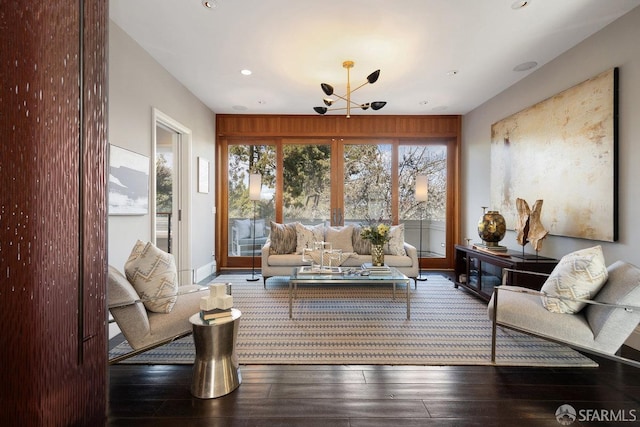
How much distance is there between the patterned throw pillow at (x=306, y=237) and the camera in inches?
171

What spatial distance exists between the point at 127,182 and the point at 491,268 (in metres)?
3.99

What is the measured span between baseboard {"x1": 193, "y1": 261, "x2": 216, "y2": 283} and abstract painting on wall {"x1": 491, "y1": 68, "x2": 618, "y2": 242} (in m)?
4.51

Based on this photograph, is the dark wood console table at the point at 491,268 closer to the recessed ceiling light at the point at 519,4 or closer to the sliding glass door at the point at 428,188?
the sliding glass door at the point at 428,188

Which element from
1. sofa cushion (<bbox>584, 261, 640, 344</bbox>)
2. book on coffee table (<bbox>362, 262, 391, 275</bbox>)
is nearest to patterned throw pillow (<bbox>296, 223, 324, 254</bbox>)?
book on coffee table (<bbox>362, 262, 391, 275</bbox>)

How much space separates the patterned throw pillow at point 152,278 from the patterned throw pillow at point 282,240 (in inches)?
85.5

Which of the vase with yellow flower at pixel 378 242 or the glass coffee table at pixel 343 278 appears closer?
the glass coffee table at pixel 343 278

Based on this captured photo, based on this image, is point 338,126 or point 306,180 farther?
point 306,180

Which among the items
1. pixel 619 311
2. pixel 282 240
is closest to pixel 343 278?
pixel 282 240

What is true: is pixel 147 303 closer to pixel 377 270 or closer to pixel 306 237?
A: pixel 377 270

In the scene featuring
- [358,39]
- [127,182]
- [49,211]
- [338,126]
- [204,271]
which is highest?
[358,39]

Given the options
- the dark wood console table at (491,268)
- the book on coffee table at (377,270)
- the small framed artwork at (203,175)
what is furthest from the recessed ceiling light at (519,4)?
the small framed artwork at (203,175)

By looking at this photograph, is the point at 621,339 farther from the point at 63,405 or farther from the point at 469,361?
the point at 63,405

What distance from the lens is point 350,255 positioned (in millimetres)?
4164

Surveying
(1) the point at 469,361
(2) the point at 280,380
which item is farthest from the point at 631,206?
(2) the point at 280,380
